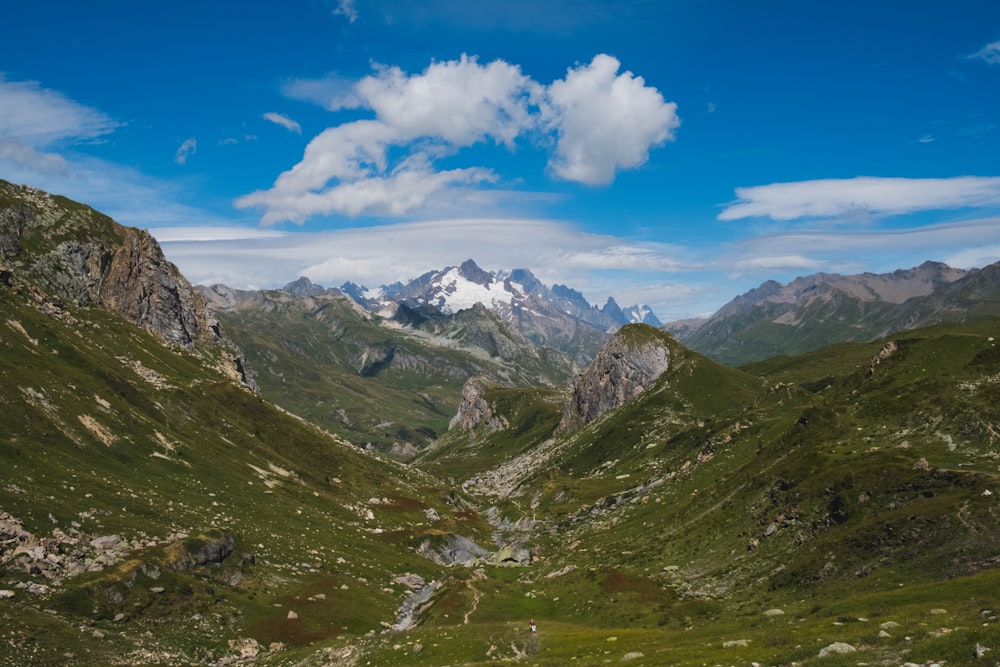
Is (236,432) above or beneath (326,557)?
above

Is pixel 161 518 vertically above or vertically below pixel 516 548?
above

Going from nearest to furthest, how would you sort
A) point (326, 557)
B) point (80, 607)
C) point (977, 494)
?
point (977, 494) < point (80, 607) < point (326, 557)

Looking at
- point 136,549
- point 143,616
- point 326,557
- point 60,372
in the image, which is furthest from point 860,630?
point 60,372

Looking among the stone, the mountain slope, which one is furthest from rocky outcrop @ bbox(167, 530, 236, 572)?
the stone

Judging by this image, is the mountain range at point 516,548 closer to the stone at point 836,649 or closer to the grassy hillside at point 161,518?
the stone at point 836,649

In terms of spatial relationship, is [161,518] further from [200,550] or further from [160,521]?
[200,550]

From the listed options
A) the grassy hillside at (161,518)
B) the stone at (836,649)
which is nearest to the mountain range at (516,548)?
the stone at (836,649)

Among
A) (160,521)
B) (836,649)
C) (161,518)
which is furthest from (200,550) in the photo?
(836,649)

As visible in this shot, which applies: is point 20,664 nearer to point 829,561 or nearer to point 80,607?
point 80,607

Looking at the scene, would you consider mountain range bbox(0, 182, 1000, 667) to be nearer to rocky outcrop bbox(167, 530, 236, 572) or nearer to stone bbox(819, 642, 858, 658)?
stone bbox(819, 642, 858, 658)

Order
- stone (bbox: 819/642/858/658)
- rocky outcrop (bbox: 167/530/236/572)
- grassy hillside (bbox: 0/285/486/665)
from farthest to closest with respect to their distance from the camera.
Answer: rocky outcrop (bbox: 167/530/236/572), grassy hillside (bbox: 0/285/486/665), stone (bbox: 819/642/858/658)

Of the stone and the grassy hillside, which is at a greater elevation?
the stone
